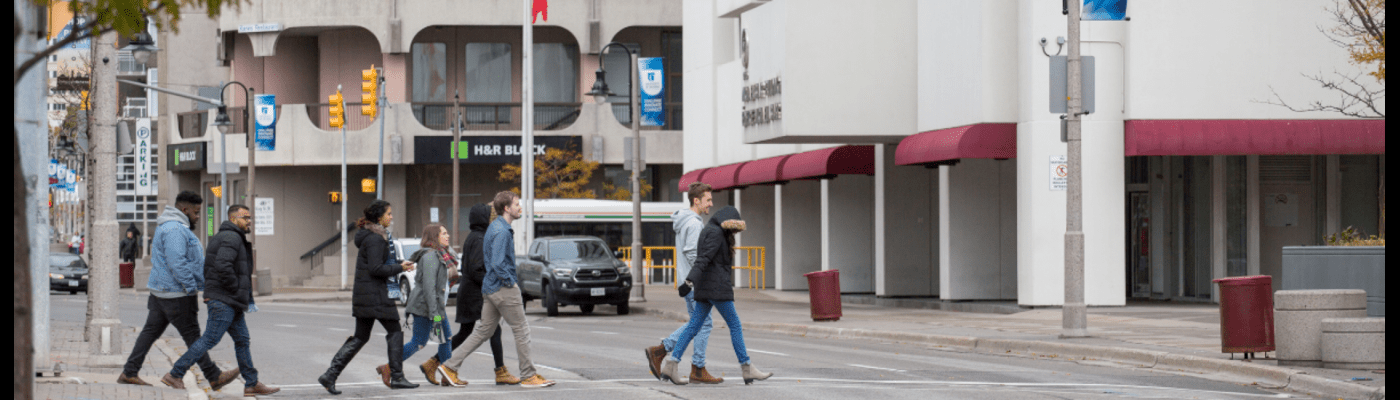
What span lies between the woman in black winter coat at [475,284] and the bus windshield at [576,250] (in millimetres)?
16440

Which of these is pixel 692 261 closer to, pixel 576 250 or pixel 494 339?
pixel 494 339

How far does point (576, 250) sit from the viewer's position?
99.0ft

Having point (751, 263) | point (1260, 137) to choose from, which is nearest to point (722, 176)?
point (751, 263)

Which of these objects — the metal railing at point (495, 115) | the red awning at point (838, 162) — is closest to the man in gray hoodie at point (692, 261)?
the red awning at point (838, 162)

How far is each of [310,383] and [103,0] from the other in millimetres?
8683

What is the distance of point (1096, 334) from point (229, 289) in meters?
11.1

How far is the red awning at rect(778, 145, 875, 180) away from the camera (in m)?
30.6

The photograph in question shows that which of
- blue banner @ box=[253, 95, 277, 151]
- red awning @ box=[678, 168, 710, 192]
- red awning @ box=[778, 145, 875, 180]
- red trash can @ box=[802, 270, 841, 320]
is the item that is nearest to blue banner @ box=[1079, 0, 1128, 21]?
red trash can @ box=[802, 270, 841, 320]

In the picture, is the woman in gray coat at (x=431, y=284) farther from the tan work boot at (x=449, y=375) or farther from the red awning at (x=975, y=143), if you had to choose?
the red awning at (x=975, y=143)

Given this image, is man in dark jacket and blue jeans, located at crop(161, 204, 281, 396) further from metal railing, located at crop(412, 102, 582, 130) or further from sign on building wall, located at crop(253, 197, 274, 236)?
metal railing, located at crop(412, 102, 582, 130)

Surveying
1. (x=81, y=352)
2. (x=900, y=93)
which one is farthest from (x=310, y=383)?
(x=900, y=93)

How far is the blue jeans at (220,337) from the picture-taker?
487 inches

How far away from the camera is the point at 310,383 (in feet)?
46.4

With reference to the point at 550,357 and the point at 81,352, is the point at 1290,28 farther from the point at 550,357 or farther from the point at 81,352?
the point at 81,352
